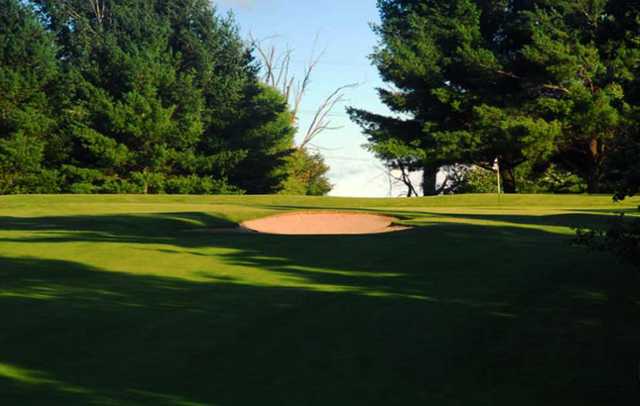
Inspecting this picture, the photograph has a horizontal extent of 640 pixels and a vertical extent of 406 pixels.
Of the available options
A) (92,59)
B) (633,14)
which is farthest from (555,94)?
(633,14)

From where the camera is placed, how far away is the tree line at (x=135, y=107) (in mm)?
46844

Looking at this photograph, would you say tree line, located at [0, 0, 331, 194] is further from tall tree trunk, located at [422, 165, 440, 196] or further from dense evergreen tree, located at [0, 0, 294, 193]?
tall tree trunk, located at [422, 165, 440, 196]

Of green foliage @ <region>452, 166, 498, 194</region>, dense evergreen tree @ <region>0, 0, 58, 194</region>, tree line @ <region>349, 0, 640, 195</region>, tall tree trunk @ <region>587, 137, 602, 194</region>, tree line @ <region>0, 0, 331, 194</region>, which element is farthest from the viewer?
green foliage @ <region>452, 166, 498, 194</region>

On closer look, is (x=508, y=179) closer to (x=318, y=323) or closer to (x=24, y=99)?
(x=24, y=99)

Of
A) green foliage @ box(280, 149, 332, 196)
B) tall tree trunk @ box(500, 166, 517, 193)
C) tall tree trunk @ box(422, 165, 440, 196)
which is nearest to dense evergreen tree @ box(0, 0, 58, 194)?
green foliage @ box(280, 149, 332, 196)

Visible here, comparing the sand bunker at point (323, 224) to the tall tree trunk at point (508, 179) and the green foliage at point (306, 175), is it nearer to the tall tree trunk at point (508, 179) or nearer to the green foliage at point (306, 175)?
the tall tree trunk at point (508, 179)

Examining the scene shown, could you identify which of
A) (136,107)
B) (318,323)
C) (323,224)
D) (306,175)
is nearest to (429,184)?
(306,175)

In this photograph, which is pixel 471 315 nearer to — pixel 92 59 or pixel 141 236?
pixel 141 236

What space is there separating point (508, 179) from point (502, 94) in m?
5.86

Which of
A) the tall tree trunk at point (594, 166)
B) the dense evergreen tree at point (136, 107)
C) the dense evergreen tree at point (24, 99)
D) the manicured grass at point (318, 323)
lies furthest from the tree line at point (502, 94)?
the manicured grass at point (318, 323)

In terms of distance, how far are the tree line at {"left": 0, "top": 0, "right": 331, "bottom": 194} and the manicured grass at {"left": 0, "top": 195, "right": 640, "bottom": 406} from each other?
33924 mm

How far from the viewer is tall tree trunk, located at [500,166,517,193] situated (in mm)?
47000

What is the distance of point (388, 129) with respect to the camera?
49.6 metres

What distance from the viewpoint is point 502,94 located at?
44.9 m
